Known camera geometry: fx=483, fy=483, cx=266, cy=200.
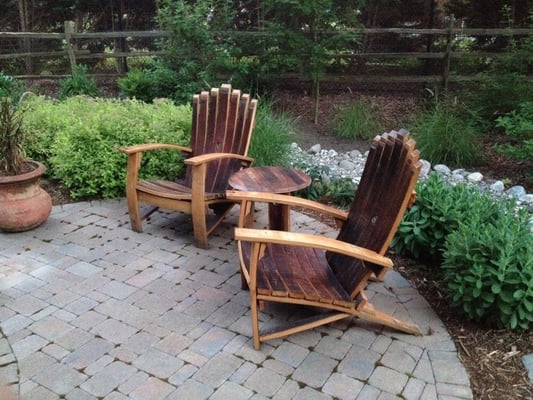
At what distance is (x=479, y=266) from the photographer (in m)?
2.29

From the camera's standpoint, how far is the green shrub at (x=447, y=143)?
5.26 meters

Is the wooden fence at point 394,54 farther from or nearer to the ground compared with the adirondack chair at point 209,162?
farther from the ground

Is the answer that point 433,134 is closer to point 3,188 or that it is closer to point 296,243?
point 296,243

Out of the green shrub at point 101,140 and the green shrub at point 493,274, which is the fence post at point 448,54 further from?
the green shrub at point 493,274

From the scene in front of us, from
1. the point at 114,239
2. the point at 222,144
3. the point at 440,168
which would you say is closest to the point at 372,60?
the point at 440,168

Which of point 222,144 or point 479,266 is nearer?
point 479,266

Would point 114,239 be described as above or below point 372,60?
below

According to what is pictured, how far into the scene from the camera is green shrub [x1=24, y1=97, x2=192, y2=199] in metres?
4.00

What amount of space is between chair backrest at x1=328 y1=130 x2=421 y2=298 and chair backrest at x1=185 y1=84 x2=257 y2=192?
130 centimetres

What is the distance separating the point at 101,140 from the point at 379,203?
2.66 m

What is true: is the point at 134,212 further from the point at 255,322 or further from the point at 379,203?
the point at 379,203

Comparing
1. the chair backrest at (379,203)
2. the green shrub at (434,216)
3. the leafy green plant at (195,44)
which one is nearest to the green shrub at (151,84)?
the leafy green plant at (195,44)

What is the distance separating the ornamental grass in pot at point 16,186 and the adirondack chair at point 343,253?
1.73 m

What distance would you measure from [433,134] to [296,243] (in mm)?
3764
